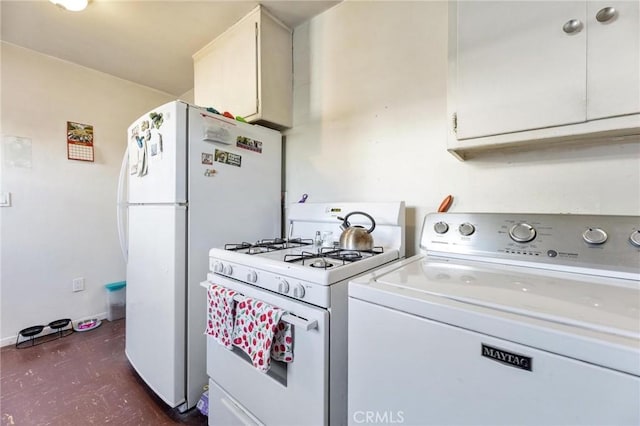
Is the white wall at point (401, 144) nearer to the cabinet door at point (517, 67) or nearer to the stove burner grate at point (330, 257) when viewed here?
the cabinet door at point (517, 67)

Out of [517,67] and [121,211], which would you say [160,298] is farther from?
[517,67]

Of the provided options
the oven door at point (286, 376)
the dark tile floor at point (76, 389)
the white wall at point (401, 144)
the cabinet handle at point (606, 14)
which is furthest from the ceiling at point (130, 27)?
the dark tile floor at point (76, 389)

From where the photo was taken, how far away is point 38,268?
2.35 metres

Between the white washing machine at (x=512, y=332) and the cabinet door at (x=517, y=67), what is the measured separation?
374 millimetres

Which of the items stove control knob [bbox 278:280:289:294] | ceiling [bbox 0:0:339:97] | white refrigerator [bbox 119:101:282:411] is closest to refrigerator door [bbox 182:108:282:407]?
white refrigerator [bbox 119:101:282:411]

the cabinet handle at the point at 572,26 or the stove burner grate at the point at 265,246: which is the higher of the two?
the cabinet handle at the point at 572,26

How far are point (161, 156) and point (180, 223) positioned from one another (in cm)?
42

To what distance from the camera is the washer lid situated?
0.49 meters

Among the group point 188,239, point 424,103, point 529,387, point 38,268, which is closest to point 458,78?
point 424,103

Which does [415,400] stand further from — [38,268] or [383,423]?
[38,268]

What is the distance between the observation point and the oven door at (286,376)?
2.97ft

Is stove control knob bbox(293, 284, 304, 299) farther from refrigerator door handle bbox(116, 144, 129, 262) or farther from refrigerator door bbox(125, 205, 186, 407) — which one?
refrigerator door handle bbox(116, 144, 129, 262)

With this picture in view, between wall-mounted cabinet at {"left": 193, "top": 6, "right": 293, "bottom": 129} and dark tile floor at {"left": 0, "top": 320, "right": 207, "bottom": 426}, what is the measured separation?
1.89 metres

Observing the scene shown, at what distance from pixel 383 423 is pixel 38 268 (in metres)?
3.09
